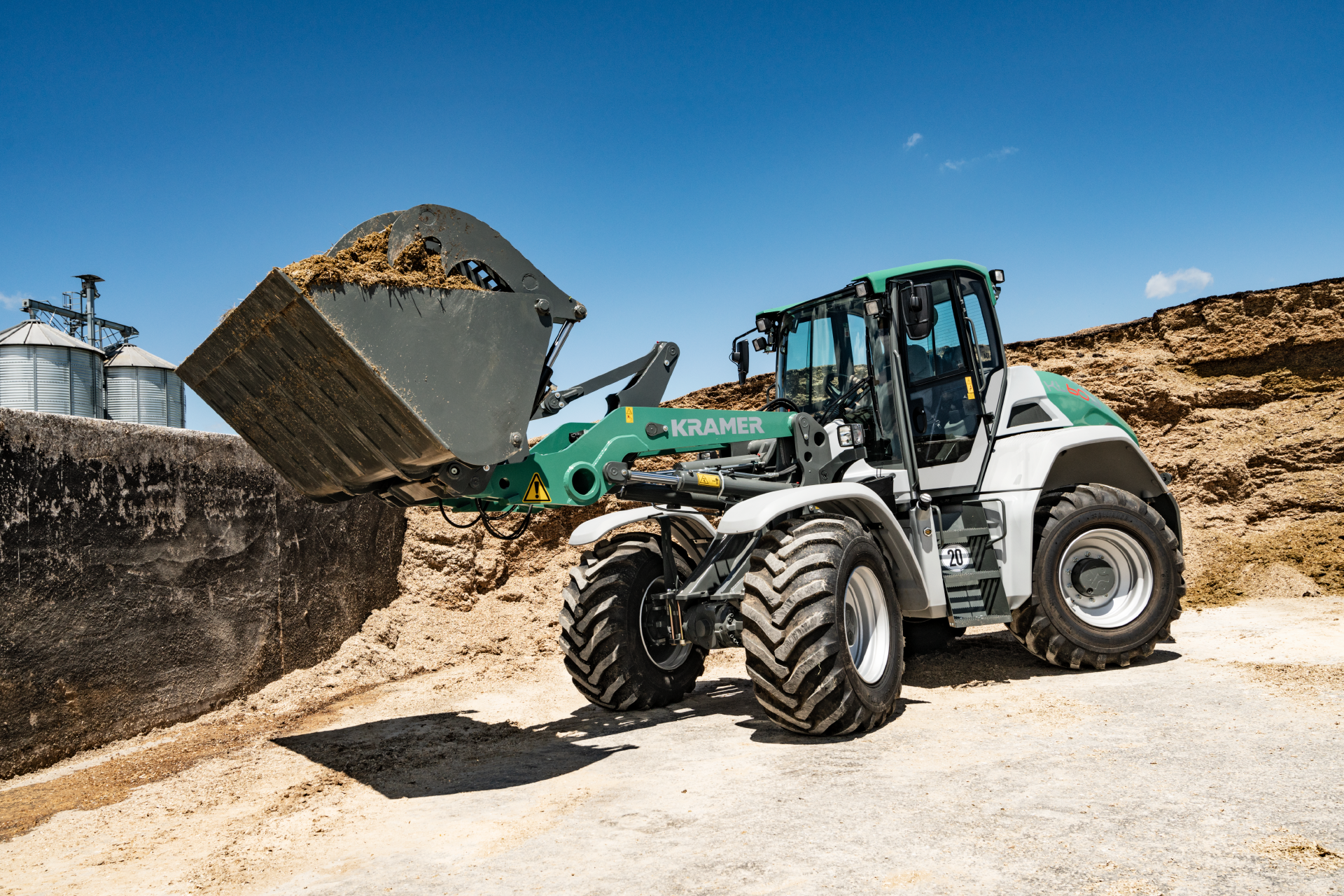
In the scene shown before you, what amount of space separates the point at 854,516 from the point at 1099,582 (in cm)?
223

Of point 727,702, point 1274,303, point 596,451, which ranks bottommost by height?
point 727,702

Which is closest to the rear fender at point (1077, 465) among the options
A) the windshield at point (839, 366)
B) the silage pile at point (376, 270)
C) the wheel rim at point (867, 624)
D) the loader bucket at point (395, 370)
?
the windshield at point (839, 366)

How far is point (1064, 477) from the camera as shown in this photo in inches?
283

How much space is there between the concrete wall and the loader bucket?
5.44ft

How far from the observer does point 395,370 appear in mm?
4168

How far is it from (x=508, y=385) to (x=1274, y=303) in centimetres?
1073

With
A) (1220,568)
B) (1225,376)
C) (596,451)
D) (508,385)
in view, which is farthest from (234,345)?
(1225,376)

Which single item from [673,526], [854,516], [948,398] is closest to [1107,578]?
[948,398]

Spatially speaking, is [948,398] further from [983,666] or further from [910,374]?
[983,666]

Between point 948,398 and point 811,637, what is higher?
point 948,398

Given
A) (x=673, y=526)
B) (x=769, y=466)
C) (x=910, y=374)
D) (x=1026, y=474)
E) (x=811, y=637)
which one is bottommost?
(x=811, y=637)

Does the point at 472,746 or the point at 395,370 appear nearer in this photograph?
the point at 395,370

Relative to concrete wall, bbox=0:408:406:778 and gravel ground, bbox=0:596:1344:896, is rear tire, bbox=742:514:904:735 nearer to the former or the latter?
gravel ground, bbox=0:596:1344:896

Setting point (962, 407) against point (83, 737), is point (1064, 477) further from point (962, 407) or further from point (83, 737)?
point (83, 737)
